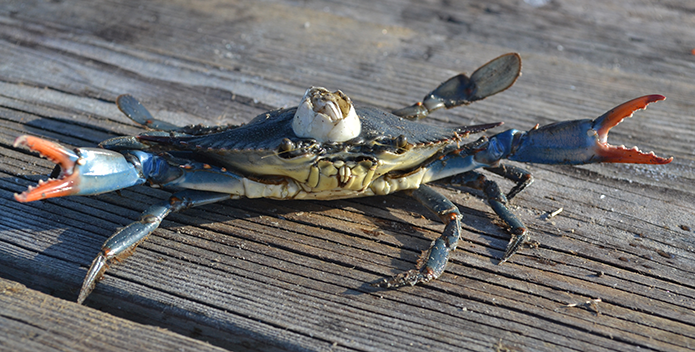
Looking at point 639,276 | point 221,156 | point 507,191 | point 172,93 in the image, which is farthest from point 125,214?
point 639,276

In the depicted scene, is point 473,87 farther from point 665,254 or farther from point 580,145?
point 665,254

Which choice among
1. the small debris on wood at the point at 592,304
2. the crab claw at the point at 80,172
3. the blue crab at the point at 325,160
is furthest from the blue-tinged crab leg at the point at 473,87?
the crab claw at the point at 80,172

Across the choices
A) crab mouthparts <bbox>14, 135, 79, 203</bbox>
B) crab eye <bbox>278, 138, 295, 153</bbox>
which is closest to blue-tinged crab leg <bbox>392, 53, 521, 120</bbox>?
crab eye <bbox>278, 138, 295, 153</bbox>

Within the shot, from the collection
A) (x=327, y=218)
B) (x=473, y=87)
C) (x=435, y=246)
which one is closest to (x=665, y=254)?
(x=435, y=246)

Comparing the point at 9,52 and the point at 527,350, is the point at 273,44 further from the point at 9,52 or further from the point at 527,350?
the point at 527,350

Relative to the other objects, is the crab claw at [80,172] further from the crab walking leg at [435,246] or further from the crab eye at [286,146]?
the crab walking leg at [435,246]

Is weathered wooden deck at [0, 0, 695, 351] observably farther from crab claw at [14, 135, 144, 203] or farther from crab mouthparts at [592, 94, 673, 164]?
crab mouthparts at [592, 94, 673, 164]
